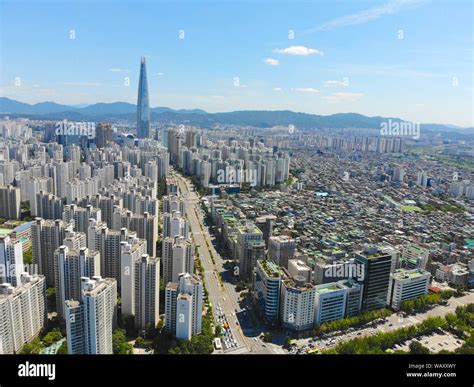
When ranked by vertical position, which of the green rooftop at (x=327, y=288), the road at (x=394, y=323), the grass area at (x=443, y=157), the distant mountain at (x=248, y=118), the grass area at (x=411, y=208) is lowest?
the road at (x=394, y=323)

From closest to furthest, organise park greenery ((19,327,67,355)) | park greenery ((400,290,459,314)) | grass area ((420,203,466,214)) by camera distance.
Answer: park greenery ((19,327,67,355)), park greenery ((400,290,459,314)), grass area ((420,203,466,214))

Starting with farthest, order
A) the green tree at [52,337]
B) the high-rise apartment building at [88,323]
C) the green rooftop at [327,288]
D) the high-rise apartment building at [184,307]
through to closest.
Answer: the green rooftop at [327,288] → the high-rise apartment building at [184,307] → the green tree at [52,337] → the high-rise apartment building at [88,323]

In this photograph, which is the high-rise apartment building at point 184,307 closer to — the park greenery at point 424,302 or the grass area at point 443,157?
the park greenery at point 424,302

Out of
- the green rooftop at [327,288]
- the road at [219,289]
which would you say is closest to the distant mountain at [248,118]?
the road at [219,289]

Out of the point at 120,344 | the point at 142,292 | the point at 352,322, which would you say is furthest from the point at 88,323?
the point at 352,322

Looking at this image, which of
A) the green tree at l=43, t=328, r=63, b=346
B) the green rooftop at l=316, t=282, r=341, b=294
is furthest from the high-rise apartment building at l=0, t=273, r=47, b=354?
the green rooftop at l=316, t=282, r=341, b=294

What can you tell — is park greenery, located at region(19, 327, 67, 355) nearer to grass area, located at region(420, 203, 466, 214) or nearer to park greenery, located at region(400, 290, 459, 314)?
park greenery, located at region(400, 290, 459, 314)
